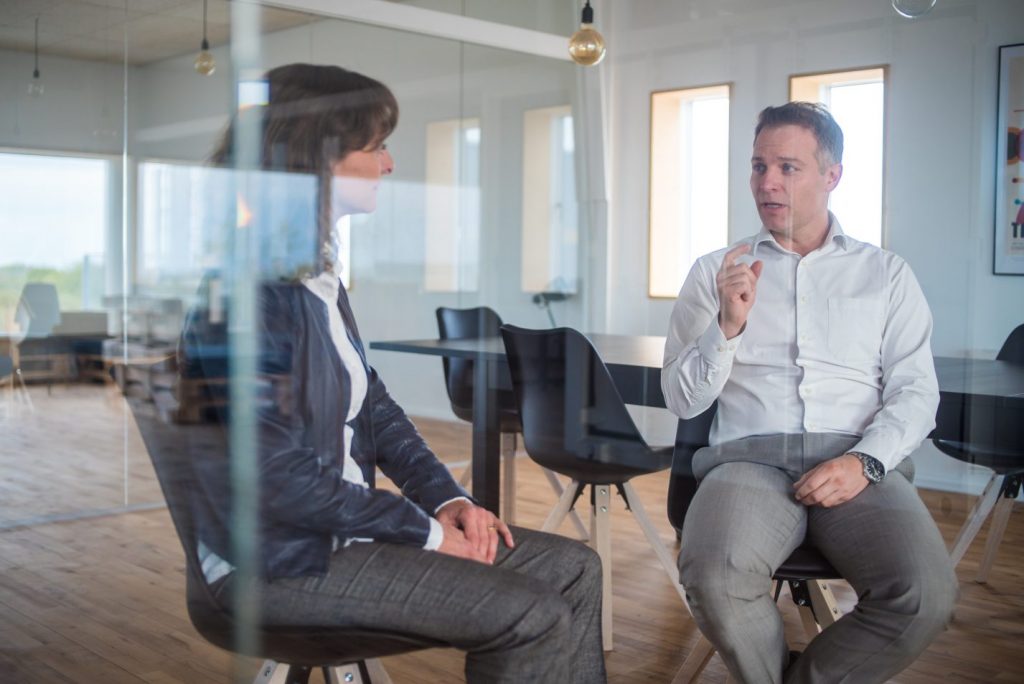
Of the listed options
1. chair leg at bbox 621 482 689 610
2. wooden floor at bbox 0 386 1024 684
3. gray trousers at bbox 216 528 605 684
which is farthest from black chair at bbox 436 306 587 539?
gray trousers at bbox 216 528 605 684

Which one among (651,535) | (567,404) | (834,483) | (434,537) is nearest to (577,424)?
(567,404)

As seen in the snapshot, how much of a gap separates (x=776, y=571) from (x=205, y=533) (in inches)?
41.3

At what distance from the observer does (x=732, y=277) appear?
2199 millimetres

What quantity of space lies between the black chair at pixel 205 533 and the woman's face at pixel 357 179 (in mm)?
396

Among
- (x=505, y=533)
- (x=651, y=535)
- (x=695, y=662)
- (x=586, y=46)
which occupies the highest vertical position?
(x=586, y=46)

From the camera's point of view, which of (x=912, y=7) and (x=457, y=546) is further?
(x=912, y=7)

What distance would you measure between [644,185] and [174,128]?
3.49ft

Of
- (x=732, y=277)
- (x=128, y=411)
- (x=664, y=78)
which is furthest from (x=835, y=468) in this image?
(x=128, y=411)

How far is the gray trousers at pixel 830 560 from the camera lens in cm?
197

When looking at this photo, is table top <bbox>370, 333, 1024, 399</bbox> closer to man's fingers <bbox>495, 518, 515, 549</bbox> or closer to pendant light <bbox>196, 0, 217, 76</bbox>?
man's fingers <bbox>495, 518, 515, 549</bbox>

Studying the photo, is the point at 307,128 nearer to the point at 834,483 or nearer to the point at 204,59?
the point at 204,59

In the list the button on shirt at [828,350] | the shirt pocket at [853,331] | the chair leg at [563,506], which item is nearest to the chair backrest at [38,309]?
the chair leg at [563,506]

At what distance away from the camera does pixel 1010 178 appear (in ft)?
7.48

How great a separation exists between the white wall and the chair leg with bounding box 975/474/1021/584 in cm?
12
